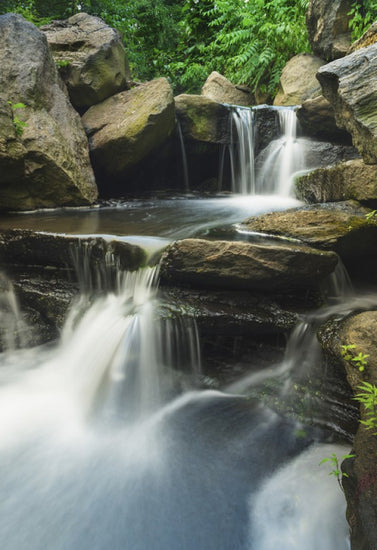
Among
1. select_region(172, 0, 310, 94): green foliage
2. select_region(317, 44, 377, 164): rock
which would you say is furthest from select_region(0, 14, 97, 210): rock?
select_region(172, 0, 310, 94): green foliage

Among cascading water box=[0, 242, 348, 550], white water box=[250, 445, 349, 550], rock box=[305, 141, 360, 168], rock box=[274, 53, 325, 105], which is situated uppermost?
rock box=[274, 53, 325, 105]

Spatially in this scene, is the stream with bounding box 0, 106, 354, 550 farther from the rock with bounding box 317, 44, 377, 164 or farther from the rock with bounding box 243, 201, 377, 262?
the rock with bounding box 317, 44, 377, 164

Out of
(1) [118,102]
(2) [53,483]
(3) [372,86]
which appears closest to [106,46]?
(1) [118,102]

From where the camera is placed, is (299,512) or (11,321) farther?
(11,321)

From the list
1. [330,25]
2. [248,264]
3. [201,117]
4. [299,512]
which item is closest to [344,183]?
[248,264]

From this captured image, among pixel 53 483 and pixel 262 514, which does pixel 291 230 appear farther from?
pixel 53 483

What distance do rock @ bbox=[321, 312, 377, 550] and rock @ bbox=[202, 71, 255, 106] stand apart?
979 cm

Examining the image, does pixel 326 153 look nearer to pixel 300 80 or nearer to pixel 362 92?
pixel 300 80

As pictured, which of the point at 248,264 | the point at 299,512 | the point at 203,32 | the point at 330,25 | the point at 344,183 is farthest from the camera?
the point at 203,32

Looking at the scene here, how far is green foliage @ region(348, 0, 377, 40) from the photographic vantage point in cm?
719

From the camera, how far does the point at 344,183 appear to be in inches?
179

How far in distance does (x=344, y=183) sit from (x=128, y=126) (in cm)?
424

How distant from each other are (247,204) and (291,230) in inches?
116

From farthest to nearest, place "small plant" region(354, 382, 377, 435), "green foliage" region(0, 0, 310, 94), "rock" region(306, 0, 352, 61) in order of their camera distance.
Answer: "green foliage" region(0, 0, 310, 94) → "rock" region(306, 0, 352, 61) → "small plant" region(354, 382, 377, 435)
